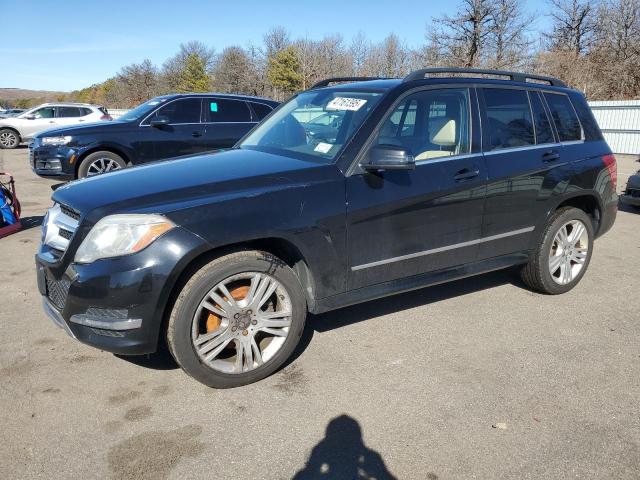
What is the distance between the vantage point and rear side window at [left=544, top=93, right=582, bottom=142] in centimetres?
465

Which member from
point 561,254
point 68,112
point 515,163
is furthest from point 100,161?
point 68,112

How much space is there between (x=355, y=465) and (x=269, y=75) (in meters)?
45.4

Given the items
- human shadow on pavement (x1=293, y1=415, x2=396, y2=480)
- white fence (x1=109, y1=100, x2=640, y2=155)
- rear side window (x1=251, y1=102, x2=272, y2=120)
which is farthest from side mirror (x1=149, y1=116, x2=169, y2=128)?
white fence (x1=109, y1=100, x2=640, y2=155)

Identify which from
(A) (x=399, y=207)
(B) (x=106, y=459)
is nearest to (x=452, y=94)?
(A) (x=399, y=207)

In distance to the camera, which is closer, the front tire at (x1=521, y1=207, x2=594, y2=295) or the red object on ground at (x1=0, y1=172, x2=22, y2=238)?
the front tire at (x1=521, y1=207, x2=594, y2=295)

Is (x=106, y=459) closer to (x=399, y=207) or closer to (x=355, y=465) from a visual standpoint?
(x=355, y=465)

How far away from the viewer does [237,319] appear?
10.3 ft

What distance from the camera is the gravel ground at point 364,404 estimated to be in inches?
101

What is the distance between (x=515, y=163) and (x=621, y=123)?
17.9 metres

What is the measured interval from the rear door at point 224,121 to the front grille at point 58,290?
21.0ft

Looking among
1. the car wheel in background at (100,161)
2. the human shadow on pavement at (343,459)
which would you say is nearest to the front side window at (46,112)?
the car wheel in background at (100,161)

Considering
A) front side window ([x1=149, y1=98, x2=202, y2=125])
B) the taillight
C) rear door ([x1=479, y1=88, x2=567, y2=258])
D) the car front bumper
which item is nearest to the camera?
the car front bumper

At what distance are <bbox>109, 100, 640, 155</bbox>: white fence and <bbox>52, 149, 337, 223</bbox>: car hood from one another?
18877mm

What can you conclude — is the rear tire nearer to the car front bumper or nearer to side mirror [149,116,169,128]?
side mirror [149,116,169,128]
